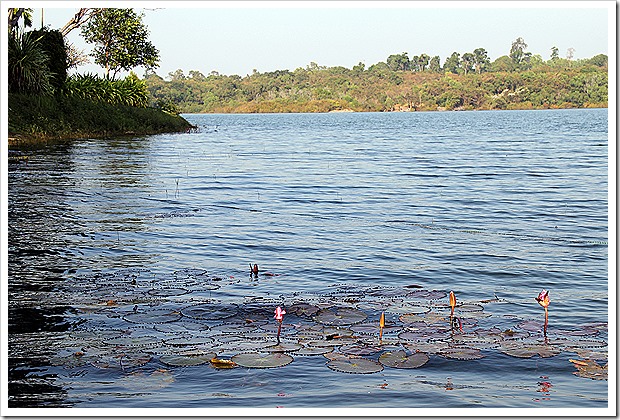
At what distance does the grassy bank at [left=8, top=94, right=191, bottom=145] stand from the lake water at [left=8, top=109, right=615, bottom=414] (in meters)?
13.7

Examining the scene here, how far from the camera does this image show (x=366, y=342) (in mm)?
6930

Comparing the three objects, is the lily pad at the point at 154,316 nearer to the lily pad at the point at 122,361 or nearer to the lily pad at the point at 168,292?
the lily pad at the point at 168,292

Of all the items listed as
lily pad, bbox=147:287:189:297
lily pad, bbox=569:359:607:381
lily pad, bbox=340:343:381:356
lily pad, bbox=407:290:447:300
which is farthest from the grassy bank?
lily pad, bbox=569:359:607:381

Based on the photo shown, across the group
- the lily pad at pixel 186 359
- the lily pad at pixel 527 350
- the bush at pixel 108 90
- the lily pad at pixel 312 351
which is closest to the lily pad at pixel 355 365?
the lily pad at pixel 312 351

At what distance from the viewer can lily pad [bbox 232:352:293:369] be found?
628 cm

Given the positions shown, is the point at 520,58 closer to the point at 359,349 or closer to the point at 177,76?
the point at 177,76

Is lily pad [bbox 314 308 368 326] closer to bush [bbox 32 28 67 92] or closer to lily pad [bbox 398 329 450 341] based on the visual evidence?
lily pad [bbox 398 329 450 341]

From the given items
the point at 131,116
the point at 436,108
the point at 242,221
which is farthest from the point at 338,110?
the point at 242,221

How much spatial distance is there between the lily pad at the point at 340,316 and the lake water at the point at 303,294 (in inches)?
1.3

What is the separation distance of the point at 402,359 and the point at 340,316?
4.81 ft

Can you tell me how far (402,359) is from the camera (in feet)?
21.1

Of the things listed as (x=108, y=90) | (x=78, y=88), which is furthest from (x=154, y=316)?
(x=108, y=90)

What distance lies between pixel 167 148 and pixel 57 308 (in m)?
28.1

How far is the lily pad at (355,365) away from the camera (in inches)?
243
